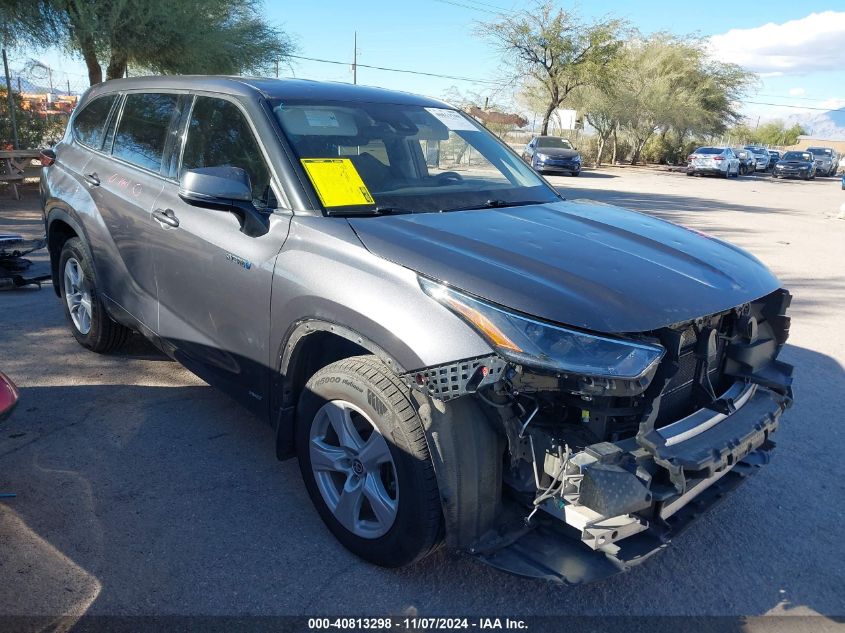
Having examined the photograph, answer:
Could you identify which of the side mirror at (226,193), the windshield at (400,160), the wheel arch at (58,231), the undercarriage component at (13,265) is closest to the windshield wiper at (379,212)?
the windshield at (400,160)

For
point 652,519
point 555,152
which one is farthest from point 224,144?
point 555,152

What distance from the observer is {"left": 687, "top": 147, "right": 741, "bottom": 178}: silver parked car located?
34406mm

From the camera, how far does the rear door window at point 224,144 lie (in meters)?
3.12

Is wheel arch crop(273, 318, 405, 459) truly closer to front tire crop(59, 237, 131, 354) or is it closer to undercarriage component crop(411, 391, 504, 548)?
undercarriage component crop(411, 391, 504, 548)

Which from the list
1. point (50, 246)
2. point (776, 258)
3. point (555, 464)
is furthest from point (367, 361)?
point (776, 258)

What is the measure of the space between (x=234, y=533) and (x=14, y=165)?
12.4 m

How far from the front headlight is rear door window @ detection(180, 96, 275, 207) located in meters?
1.31

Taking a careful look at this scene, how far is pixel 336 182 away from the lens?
3010 millimetres

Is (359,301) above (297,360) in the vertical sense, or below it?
above

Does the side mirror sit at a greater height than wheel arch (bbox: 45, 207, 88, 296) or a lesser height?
greater

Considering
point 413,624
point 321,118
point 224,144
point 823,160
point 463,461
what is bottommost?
point 413,624

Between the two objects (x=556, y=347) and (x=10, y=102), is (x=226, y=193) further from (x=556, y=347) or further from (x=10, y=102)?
(x=10, y=102)

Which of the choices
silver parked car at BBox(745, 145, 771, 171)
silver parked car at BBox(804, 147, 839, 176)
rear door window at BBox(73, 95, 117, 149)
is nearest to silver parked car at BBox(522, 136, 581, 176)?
silver parked car at BBox(745, 145, 771, 171)

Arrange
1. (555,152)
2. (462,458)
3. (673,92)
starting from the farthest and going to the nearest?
(673,92)
(555,152)
(462,458)
